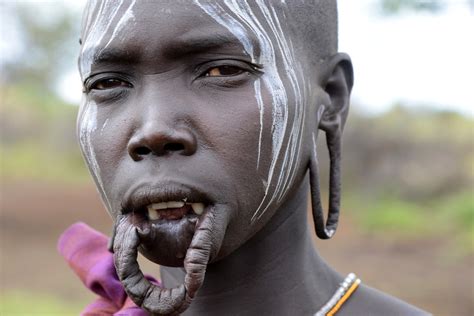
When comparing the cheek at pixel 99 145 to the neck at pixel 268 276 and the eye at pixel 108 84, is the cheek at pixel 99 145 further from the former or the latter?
the neck at pixel 268 276

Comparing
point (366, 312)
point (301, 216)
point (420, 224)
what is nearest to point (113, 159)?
point (301, 216)

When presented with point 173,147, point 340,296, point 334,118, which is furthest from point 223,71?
point 340,296

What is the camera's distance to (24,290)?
30.7 ft

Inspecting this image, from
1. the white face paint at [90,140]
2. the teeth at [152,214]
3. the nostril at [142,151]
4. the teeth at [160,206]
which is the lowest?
the teeth at [152,214]

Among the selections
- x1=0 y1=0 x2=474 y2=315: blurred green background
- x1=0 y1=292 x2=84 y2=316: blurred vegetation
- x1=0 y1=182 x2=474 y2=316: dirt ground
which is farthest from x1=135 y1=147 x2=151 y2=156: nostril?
x1=0 y1=182 x2=474 y2=316: dirt ground

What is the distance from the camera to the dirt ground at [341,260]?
8781 mm

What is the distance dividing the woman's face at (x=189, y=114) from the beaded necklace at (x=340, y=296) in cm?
40

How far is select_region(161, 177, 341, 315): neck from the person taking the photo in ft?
7.07

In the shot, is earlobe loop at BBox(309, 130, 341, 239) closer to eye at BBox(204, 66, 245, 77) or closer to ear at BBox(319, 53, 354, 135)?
ear at BBox(319, 53, 354, 135)

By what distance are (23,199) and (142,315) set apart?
14.5 m

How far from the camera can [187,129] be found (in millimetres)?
1833

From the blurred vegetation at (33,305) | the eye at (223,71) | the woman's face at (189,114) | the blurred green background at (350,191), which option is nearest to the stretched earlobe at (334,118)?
the woman's face at (189,114)

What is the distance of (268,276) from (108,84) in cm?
69

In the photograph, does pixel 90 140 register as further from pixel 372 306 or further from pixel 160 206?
pixel 372 306
